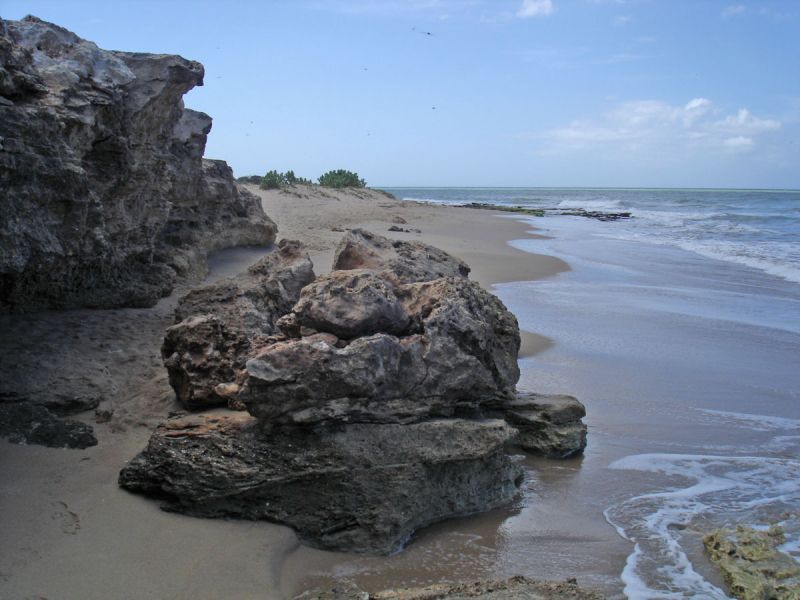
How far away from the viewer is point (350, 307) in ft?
13.8

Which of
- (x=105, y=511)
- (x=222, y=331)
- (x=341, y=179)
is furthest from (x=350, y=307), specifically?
(x=341, y=179)

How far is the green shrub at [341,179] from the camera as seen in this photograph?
31788mm

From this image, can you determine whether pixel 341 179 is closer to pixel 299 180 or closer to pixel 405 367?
pixel 299 180

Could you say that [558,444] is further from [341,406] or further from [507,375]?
[341,406]

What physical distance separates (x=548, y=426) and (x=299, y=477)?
2.10 m

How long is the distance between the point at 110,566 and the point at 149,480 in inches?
24.9

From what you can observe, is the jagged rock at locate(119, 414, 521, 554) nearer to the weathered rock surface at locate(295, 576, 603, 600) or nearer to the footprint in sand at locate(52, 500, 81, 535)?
the footprint in sand at locate(52, 500, 81, 535)

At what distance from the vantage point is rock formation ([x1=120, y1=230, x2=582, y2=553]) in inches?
146

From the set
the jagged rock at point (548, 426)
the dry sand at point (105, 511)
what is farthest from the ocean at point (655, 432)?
the dry sand at point (105, 511)

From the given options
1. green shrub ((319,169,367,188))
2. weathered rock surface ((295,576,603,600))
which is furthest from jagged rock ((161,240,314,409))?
green shrub ((319,169,367,188))

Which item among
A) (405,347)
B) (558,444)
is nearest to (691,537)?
(558,444)

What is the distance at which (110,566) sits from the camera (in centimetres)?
314

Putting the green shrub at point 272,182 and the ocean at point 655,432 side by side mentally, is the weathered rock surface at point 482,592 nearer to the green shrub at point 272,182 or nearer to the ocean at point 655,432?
the ocean at point 655,432

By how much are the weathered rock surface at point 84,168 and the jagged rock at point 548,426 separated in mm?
3138
